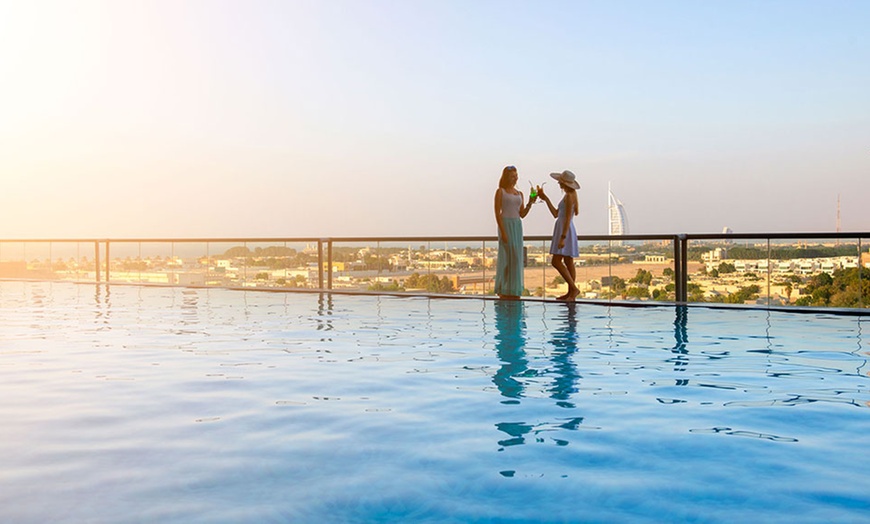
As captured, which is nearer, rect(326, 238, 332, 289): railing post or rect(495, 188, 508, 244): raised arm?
rect(495, 188, 508, 244): raised arm

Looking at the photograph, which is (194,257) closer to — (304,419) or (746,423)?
(304,419)

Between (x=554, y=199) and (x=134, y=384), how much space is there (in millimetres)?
6011

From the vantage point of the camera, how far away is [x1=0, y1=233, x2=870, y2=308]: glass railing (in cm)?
857

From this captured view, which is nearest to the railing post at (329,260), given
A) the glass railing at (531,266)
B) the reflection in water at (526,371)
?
the glass railing at (531,266)

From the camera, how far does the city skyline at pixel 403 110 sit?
15367mm

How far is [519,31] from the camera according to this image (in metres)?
16.1

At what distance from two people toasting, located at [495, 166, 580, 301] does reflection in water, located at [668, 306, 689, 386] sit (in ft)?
4.39

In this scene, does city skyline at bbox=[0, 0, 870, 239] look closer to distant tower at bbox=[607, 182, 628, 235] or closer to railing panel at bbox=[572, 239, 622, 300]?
railing panel at bbox=[572, 239, 622, 300]

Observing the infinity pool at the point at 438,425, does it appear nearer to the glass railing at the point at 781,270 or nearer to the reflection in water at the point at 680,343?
the reflection in water at the point at 680,343

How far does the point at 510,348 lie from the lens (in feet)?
18.3

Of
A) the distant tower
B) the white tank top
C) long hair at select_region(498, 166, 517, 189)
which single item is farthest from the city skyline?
the distant tower

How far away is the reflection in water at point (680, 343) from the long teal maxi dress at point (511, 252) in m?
1.88

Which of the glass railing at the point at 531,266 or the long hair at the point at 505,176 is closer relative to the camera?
the glass railing at the point at 531,266

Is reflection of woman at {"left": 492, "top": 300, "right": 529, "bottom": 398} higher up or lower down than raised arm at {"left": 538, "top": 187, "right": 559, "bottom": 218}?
lower down
